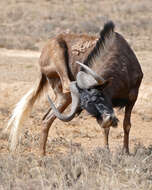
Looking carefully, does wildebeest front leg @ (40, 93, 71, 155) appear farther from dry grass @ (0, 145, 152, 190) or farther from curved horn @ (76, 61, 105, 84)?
dry grass @ (0, 145, 152, 190)

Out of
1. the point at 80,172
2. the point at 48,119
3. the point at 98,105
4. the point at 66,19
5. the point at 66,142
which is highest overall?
the point at 98,105

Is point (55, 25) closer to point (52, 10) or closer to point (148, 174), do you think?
point (52, 10)

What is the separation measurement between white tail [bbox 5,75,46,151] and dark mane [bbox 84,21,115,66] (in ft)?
4.91

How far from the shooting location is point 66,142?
8398 millimetres

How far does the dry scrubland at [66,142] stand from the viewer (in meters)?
5.09

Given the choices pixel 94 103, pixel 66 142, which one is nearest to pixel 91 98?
pixel 94 103

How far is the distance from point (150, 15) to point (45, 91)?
23.3m

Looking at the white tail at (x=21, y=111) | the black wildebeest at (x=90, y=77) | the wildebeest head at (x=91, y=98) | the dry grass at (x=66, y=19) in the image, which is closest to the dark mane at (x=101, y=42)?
the black wildebeest at (x=90, y=77)

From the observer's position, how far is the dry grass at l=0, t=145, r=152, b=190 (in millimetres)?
4930

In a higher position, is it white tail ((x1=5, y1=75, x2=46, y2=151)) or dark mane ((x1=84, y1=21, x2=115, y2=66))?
dark mane ((x1=84, y1=21, x2=115, y2=66))

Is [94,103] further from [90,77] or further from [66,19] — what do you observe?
[66,19]

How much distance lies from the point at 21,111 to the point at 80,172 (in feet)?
9.47

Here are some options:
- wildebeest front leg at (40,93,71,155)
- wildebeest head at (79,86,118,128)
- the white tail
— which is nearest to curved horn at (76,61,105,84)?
wildebeest head at (79,86,118,128)

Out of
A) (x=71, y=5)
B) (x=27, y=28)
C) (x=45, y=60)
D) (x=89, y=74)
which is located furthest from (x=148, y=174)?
(x=71, y=5)
